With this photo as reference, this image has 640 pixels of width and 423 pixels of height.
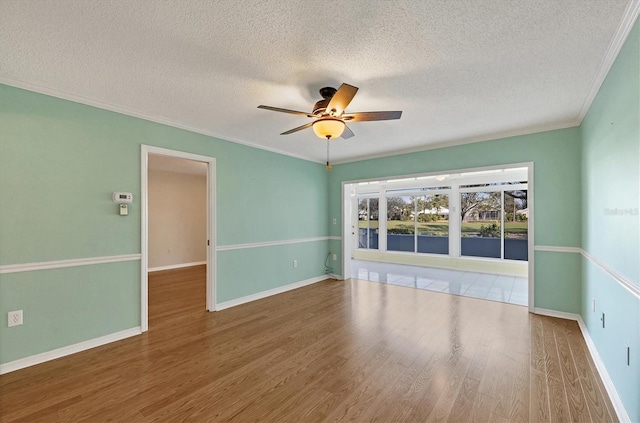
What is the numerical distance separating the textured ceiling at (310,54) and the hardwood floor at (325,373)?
256 cm

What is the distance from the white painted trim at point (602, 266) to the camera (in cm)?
165

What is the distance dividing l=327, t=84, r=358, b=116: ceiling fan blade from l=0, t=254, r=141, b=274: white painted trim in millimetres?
2791

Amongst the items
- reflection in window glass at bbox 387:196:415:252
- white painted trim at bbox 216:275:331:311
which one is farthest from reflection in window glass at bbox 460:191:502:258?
white painted trim at bbox 216:275:331:311

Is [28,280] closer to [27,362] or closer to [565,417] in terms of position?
[27,362]

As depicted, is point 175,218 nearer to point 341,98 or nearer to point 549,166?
A: point 341,98

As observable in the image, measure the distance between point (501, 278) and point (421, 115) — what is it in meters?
4.69

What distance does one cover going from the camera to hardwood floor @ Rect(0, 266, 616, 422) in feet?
6.23

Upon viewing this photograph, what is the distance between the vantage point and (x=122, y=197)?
3.03m

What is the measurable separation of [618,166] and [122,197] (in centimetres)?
445

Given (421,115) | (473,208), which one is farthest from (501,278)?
(421,115)

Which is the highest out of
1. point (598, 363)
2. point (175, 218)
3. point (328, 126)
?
point (328, 126)

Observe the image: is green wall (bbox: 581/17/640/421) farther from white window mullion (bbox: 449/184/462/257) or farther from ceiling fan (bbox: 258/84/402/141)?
white window mullion (bbox: 449/184/462/257)

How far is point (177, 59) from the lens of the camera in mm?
2146

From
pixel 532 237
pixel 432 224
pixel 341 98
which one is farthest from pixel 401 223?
pixel 341 98
